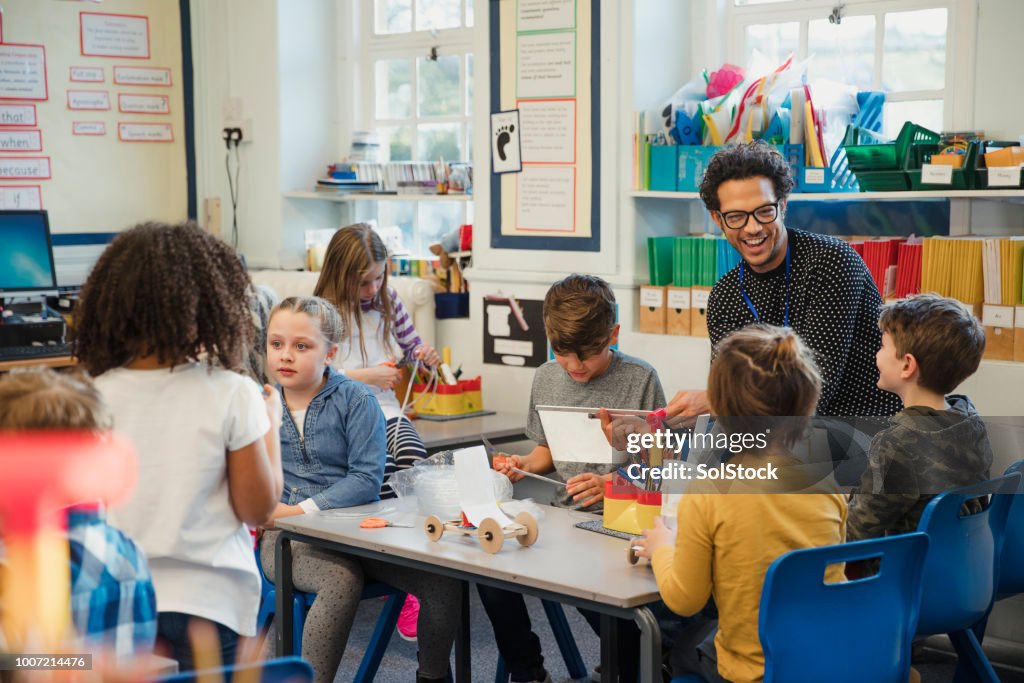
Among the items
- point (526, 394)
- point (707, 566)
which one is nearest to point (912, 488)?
point (707, 566)

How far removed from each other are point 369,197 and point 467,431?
1653 millimetres

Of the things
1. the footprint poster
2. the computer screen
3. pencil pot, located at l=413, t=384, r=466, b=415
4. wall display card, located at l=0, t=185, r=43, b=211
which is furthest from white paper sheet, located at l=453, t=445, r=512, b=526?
wall display card, located at l=0, t=185, r=43, b=211

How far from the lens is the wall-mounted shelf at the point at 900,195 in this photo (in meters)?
3.51

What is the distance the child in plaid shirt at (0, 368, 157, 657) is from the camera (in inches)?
66.1

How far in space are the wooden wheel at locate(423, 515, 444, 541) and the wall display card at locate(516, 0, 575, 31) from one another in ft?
7.80

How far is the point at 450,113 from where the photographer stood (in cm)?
535

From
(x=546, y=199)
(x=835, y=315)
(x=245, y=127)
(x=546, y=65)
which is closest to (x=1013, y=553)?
(x=835, y=315)

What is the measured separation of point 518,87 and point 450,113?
851mm

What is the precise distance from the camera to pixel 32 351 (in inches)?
179

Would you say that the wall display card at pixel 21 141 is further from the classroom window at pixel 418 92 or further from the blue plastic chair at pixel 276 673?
the blue plastic chair at pixel 276 673

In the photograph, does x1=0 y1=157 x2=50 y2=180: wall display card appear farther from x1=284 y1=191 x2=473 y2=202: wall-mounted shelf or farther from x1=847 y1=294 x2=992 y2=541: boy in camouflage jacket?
x1=847 y1=294 x2=992 y2=541: boy in camouflage jacket

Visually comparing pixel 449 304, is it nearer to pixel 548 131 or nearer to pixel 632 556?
pixel 548 131

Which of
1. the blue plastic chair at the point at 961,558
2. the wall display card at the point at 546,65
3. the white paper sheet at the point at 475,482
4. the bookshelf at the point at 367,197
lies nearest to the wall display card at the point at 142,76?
the bookshelf at the point at 367,197

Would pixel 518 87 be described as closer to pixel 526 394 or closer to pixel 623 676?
pixel 526 394
